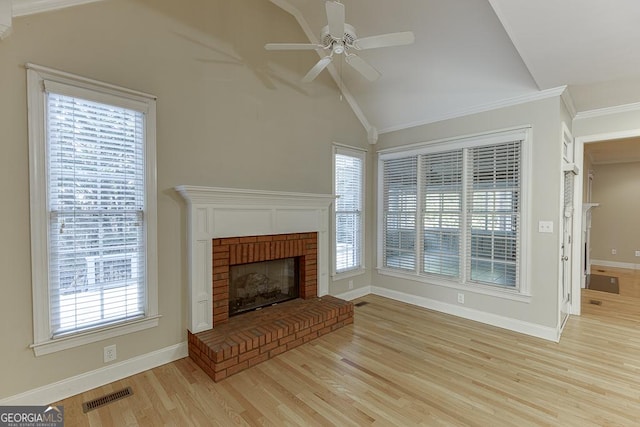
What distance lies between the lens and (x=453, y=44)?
320 cm

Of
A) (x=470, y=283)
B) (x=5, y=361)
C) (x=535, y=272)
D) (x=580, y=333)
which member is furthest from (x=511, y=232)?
(x=5, y=361)

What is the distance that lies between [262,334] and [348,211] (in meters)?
2.43

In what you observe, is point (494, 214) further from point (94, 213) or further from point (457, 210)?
point (94, 213)

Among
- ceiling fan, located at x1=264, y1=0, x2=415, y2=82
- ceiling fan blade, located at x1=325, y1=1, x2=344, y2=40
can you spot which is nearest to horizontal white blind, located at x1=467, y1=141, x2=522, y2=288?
ceiling fan, located at x1=264, y1=0, x2=415, y2=82

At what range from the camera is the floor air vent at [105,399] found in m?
2.16

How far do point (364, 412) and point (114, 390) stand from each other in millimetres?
2023

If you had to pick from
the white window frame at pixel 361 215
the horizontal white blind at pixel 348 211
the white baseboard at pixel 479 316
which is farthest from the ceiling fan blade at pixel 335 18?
the white baseboard at pixel 479 316

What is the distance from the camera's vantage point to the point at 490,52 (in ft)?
10.2

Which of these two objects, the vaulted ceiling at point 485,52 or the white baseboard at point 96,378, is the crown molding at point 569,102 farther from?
the white baseboard at point 96,378

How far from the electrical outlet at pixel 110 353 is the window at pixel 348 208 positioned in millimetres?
2856

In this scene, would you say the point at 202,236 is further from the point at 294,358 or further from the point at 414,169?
the point at 414,169

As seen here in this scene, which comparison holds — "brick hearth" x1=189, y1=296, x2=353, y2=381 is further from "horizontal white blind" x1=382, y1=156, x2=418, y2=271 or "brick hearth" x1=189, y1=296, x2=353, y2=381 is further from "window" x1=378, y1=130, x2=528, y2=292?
"window" x1=378, y1=130, x2=528, y2=292

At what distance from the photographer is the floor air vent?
7.08 ft

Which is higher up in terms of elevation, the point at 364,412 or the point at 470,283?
the point at 470,283
